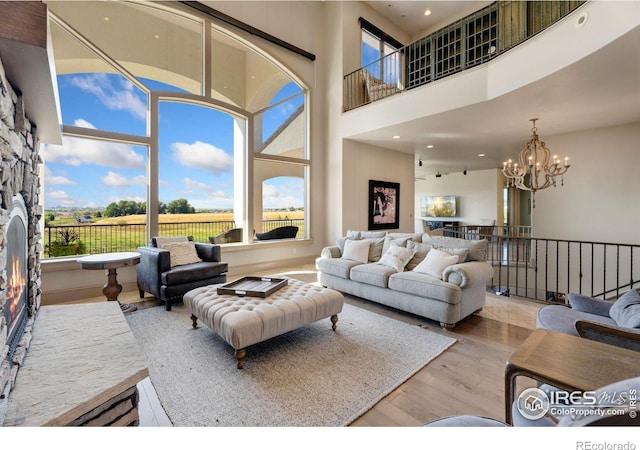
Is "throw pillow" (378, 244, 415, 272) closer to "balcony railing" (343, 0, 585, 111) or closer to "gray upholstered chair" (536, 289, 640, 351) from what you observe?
"gray upholstered chair" (536, 289, 640, 351)

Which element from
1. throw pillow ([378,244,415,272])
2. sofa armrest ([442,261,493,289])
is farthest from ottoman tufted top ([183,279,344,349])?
sofa armrest ([442,261,493,289])

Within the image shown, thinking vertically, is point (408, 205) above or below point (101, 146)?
below

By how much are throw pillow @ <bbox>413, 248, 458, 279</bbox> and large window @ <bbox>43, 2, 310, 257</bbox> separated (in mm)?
3515

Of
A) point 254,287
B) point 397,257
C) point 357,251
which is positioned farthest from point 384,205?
point 254,287

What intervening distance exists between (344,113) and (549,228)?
4.85m

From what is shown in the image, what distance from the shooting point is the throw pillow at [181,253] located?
3.87 metres

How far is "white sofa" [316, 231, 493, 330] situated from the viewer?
2.88 metres

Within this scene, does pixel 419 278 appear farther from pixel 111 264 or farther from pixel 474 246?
pixel 111 264

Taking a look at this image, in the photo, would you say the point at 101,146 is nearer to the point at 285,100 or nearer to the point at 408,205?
the point at 285,100

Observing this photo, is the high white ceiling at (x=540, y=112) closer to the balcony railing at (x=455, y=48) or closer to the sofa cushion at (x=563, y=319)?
the balcony railing at (x=455, y=48)

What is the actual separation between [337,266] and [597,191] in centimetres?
507

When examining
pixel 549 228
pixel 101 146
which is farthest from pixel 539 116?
pixel 101 146

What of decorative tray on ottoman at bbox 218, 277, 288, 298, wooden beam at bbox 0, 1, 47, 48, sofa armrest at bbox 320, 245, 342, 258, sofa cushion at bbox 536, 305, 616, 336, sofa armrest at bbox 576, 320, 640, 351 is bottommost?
sofa cushion at bbox 536, 305, 616, 336

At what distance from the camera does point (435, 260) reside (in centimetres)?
323
